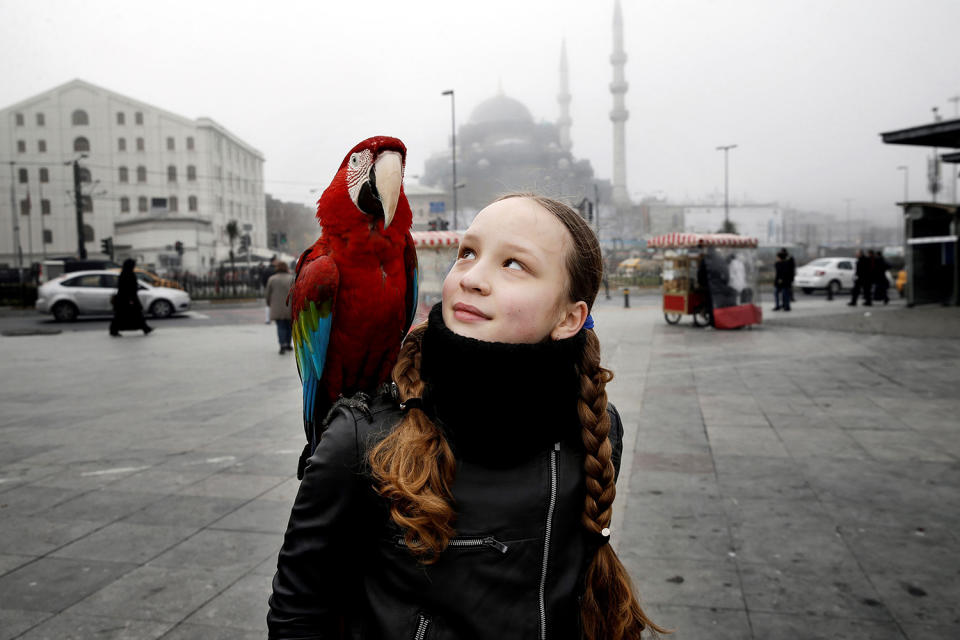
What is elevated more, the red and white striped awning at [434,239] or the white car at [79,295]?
the red and white striped awning at [434,239]

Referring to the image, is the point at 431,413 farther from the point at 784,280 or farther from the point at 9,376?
the point at 784,280

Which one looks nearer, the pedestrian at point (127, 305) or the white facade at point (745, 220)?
the pedestrian at point (127, 305)

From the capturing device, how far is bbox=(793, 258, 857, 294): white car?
29391 mm

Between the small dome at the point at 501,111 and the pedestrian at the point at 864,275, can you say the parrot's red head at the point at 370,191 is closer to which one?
the pedestrian at the point at 864,275

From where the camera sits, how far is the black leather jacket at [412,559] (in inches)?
52.0

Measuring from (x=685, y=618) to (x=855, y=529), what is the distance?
5.22ft

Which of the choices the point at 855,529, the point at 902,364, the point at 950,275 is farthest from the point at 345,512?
the point at 950,275

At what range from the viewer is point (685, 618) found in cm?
312

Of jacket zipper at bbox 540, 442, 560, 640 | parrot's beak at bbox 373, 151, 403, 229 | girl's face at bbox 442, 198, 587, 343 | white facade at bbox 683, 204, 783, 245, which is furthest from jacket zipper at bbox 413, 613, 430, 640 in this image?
white facade at bbox 683, 204, 783, 245

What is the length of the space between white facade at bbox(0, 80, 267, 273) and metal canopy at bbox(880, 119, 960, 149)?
1961 inches

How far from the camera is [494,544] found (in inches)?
52.8

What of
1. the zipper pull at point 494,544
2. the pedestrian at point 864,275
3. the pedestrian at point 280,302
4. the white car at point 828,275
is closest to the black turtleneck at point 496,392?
the zipper pull at point 494,544

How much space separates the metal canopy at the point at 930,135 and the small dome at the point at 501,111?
9349 cm

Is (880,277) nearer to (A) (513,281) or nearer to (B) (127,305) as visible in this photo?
(B) (127,305)
